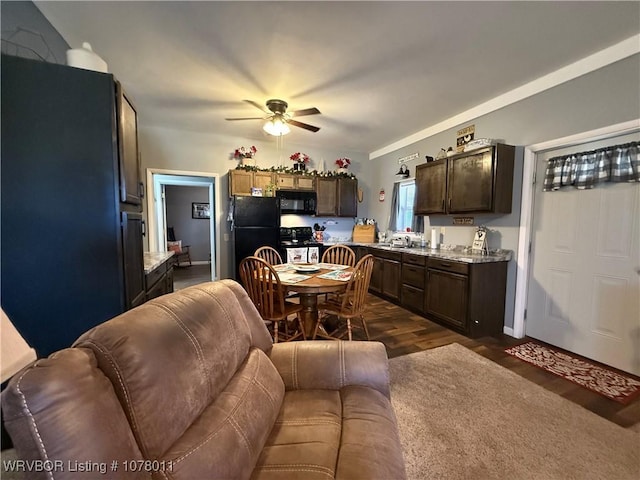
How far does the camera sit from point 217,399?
99cm

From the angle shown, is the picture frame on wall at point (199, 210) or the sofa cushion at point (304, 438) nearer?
the sofa cushion at point (304, 438)

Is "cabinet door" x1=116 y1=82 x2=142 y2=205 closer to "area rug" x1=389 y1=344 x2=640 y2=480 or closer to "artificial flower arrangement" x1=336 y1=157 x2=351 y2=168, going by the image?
"area rug" x1=389 y1=344 x2=640 y2=480

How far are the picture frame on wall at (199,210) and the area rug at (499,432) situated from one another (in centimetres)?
785

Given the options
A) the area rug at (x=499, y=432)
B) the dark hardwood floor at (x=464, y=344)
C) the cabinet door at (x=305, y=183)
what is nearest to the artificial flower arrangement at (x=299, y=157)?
the cabinet door at (x=305, y=183)

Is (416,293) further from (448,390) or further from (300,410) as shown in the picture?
(300,410)

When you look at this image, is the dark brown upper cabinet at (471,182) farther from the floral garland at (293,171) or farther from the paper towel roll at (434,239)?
the floral garland at (293,171)

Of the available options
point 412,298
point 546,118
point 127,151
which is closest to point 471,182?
point 546,118

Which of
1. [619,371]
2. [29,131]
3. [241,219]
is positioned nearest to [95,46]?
[29,131]

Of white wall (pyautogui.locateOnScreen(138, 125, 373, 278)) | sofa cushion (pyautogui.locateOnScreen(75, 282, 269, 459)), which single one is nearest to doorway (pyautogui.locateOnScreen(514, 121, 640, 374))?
sofa cushion (pyautogui.locateOnScreen(75, 282, 269, 459))

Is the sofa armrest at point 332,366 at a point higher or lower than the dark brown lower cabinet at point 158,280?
lower

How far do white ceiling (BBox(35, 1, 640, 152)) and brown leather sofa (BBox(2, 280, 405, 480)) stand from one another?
2042 mm

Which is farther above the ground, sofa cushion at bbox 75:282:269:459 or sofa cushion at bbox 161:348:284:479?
sofa cushion at bbox 75:282:269:459

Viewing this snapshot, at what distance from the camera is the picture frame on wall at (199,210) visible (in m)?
8.55

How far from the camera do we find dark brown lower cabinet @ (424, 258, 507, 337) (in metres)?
3.07
